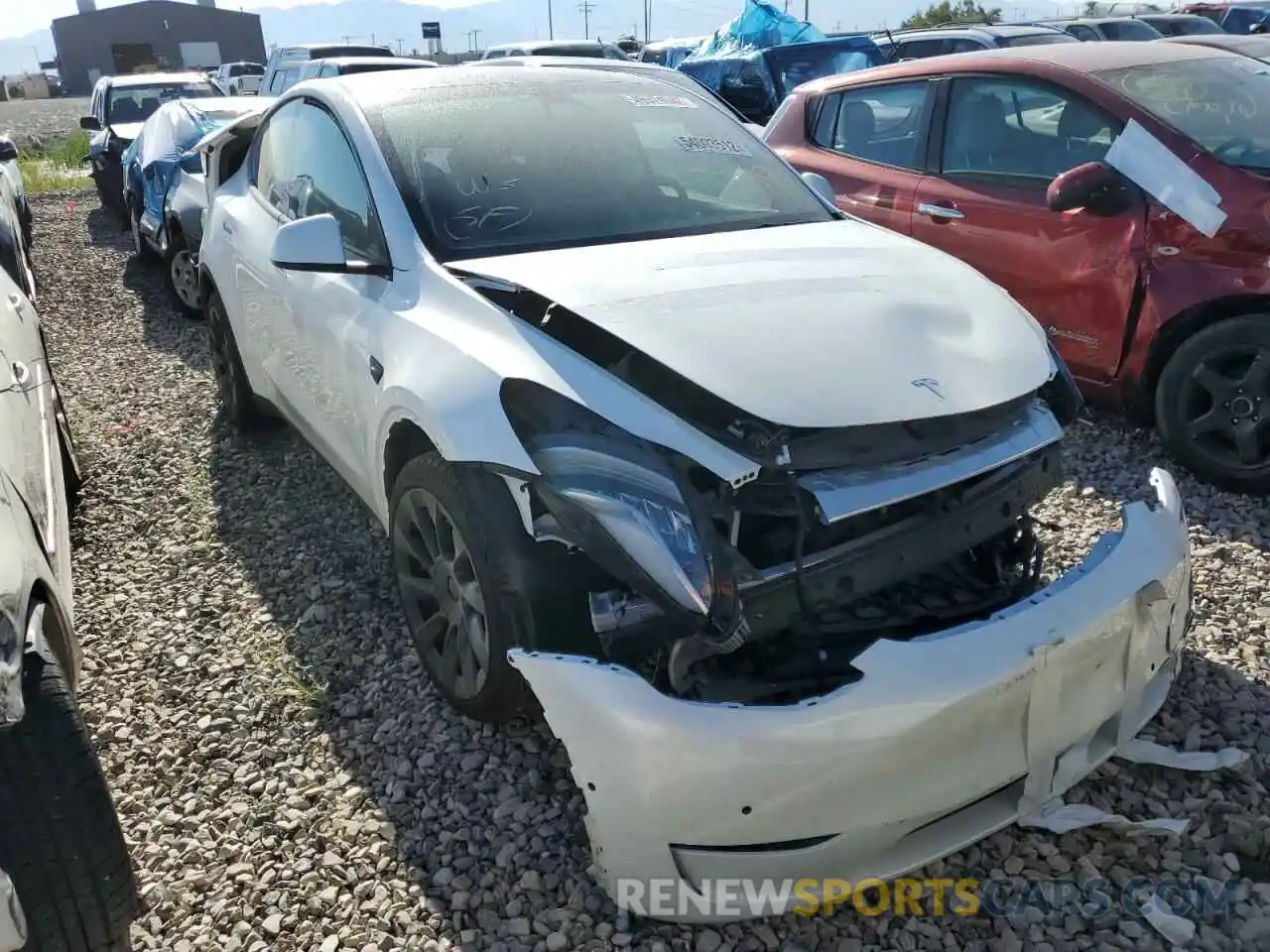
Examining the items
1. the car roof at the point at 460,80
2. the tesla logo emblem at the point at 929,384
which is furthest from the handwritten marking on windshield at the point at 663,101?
the tesla logo emblem at the point at 929,384

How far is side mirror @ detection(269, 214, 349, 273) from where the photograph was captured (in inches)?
116

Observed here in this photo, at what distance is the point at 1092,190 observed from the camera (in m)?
4.16

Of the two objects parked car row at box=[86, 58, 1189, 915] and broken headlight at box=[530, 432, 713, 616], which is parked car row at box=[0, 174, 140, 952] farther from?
broken headlight at box=[530, 432, 713, 616]

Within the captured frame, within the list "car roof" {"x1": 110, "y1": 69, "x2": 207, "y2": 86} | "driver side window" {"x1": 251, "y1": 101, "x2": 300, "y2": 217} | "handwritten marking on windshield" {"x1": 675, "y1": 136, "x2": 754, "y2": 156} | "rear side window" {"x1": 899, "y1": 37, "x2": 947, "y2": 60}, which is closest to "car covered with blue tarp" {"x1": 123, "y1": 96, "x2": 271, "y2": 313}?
"driver side window" {"x1": 251, "y1": 101, "x2": 300, "y2": 217}

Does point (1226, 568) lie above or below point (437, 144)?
below

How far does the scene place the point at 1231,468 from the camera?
397cm

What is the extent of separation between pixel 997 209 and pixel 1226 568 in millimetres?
1981

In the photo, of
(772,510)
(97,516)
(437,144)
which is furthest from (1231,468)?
(97,516)

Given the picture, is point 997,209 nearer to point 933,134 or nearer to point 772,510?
point 933,134

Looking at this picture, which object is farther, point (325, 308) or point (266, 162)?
point (266, 162)

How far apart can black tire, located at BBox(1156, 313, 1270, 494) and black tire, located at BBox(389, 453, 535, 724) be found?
297 cm

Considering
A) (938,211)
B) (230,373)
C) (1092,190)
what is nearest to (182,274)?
(230,373)

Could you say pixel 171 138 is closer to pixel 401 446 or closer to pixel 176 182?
pixel 176 182

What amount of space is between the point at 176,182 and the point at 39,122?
28.7m
